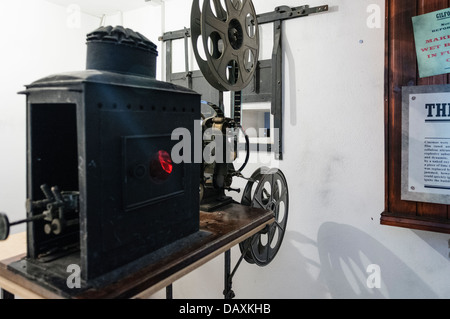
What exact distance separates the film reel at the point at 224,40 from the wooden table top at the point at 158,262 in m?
0.70

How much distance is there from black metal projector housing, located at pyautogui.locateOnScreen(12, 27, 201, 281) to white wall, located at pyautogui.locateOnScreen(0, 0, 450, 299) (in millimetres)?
1289

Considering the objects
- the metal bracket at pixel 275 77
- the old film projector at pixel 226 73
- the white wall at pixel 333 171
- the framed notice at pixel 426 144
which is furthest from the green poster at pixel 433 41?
the old film projector at pixel 226 73

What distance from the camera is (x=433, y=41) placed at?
1702mm

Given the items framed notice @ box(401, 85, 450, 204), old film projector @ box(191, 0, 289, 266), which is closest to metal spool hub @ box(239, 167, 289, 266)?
old film projector @ box(191, 0, 289, 266)

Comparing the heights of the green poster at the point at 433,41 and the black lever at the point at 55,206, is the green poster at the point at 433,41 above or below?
above

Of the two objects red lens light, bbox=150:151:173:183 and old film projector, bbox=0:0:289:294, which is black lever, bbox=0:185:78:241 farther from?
red lens light, bbox=150:151:173:183

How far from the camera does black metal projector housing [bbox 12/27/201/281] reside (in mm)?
922

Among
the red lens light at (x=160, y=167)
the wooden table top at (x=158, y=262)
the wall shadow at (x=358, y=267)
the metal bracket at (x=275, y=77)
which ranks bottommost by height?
the wall shadow at (x=358, y=267)

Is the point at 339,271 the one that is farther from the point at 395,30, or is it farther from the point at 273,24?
the point at 273,24

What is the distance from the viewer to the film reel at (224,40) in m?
1.55

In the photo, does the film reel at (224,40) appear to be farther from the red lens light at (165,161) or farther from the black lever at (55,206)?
the black lever at (55,206)

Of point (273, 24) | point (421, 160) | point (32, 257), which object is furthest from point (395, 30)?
point (32, 257)

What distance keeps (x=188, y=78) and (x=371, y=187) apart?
1.73 m

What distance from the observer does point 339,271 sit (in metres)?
2.29
